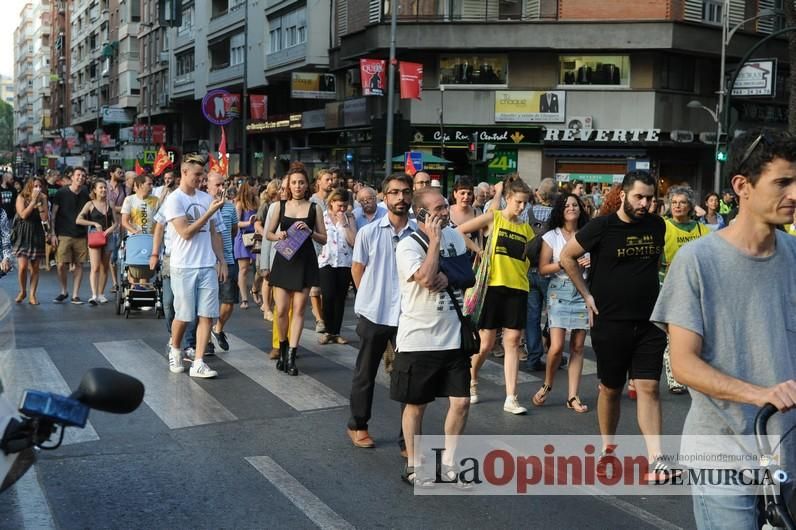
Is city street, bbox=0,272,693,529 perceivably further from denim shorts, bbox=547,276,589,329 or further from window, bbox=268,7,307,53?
window, bbox=268,7,307,53

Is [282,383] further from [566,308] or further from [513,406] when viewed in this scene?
A: [566,308]

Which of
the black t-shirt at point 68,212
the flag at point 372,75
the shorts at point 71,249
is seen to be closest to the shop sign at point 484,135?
the flag at point 372,75

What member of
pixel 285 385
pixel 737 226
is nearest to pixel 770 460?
pixel 737 226

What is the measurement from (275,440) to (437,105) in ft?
98.0

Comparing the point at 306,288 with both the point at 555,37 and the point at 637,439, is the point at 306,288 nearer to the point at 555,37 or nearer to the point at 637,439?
the point at 637,439

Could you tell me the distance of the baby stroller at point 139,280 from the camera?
1336cm

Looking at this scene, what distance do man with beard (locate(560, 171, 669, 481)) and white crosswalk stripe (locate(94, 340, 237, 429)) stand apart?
3.02 meters

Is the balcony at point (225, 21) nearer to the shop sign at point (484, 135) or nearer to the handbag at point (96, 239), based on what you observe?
the shop sign at point (484, 135)

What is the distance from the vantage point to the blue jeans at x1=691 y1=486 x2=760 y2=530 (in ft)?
10.3

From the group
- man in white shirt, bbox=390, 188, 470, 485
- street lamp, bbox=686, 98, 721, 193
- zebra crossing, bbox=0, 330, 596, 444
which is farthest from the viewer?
street lamp, bbox=686, 98, 721, 193

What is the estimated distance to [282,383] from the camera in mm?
9344

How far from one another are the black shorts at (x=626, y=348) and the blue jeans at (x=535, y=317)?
157 inches

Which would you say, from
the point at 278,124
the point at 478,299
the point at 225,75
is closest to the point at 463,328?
the point at 478,299

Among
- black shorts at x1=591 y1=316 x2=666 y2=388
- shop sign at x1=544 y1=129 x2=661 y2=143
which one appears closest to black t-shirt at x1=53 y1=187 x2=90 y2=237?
black shorts at x1=591 y1=316 x2=666 y2=388
